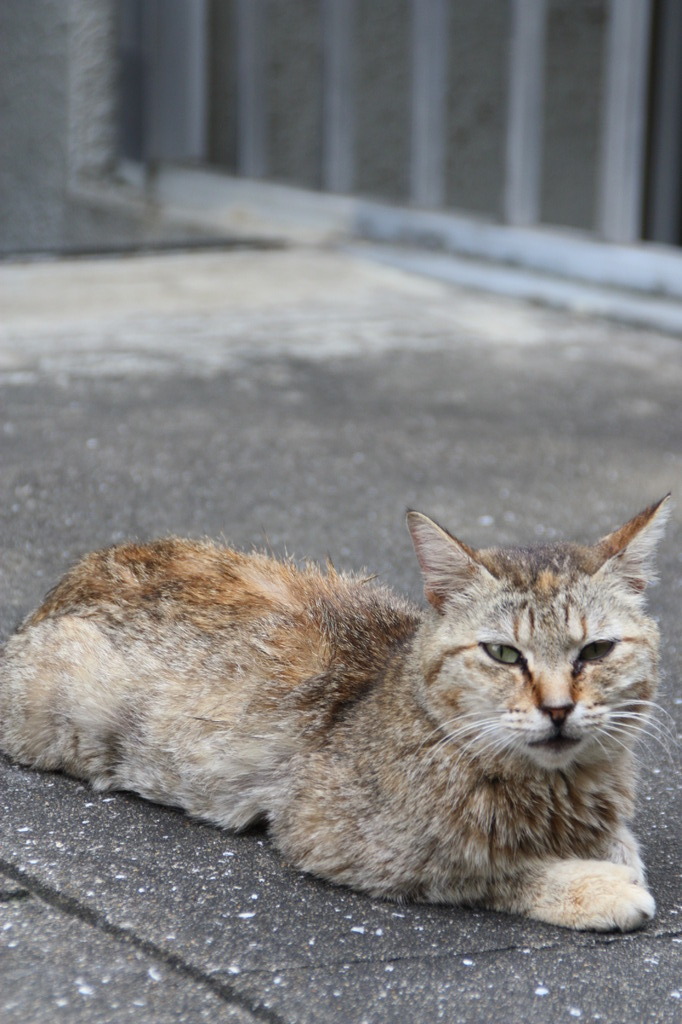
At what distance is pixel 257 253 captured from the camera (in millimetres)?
9688

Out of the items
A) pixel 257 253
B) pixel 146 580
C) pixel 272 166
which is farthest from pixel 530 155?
pixel 146 580

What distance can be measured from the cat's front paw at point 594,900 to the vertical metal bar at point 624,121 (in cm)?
612

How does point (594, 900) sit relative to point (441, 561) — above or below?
below

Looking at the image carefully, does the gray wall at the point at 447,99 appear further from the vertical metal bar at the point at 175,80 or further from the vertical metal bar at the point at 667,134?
the vertical metal bar at the point at 667,134

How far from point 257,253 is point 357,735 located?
6949 millimetres

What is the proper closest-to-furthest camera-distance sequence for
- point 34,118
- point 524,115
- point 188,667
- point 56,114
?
1. point 188,667
2. point 524,115
3. point 56,114
4. point 34,118

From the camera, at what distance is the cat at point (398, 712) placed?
113 inches

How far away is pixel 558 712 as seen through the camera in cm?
276

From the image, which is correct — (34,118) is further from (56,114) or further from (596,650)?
(596,650)

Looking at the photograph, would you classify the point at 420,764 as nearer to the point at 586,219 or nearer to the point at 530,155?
the point at 530,155

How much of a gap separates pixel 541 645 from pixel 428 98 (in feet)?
24.1

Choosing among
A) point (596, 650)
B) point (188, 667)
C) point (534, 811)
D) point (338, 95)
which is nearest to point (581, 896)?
point (534, 811)

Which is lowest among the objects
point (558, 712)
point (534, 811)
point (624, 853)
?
point (624, 853)

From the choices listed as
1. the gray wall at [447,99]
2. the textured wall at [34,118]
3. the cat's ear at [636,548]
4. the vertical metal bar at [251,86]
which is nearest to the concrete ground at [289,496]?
the cat's ear at [636,548]
